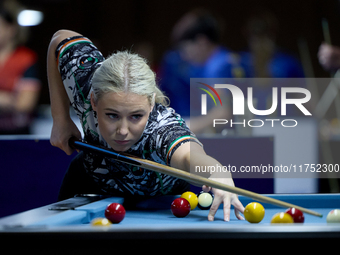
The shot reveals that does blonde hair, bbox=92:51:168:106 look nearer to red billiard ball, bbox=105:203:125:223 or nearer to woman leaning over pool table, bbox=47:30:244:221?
woman leaning over pool table, bbox=47:30:244:221

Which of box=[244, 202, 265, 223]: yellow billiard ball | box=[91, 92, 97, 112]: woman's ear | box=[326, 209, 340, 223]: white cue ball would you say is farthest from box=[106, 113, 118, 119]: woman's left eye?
box=[326, 209, 340, 223]: white cue ball

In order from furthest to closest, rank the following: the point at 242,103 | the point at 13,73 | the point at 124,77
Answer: the point at 13,73 < the point at 242,103 < the point at 124,77

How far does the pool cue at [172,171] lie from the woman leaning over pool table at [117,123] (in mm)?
47

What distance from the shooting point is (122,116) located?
63.9 inches

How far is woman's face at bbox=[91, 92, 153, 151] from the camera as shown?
5.30 ft

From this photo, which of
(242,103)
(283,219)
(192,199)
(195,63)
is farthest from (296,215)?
(195,63)

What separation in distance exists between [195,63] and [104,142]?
206 cm

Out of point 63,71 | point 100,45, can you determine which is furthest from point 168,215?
point 100,45

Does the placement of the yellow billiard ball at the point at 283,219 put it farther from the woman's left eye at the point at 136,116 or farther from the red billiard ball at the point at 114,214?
the woman's left eye at the point at 136,116

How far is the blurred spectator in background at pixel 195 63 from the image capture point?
3.57m

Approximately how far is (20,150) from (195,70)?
1.69 meters

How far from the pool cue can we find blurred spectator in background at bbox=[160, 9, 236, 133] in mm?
1867

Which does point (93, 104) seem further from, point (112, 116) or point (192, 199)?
point (192, 199)

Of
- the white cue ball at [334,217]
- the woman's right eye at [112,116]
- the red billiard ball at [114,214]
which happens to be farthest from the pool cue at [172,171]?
the red billiard ball at [114,214]
